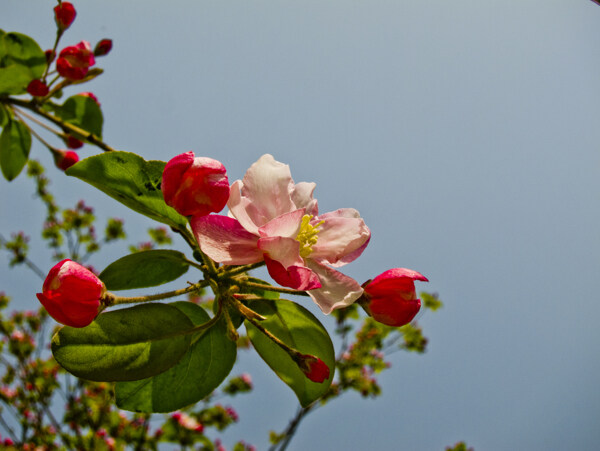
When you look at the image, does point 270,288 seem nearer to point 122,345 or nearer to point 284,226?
point 284,226

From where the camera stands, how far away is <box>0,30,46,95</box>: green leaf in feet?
4.43

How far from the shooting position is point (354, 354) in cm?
384

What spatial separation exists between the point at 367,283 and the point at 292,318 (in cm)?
17

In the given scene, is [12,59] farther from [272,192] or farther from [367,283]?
[367,283]

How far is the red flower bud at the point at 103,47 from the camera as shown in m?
1.79

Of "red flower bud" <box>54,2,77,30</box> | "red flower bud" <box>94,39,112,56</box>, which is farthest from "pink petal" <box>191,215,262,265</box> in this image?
"red flower bud" <box>94,39,112,56</box>

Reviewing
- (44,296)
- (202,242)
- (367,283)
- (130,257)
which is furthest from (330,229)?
(44,296)

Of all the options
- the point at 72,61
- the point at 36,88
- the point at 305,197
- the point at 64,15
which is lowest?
the point at 305,197

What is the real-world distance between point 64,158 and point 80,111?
0.20 metres

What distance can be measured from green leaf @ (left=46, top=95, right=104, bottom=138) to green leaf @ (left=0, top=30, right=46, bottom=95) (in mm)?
146

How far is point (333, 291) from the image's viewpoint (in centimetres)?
76

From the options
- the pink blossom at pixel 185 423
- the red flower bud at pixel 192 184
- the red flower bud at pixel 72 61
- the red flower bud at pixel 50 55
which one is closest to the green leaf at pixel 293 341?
the red flower bud at pixel 192 184

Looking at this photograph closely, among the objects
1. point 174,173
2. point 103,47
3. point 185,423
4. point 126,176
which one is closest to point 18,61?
point 103,47

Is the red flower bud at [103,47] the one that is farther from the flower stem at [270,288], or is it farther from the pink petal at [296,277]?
the pink petal at [296,277]
